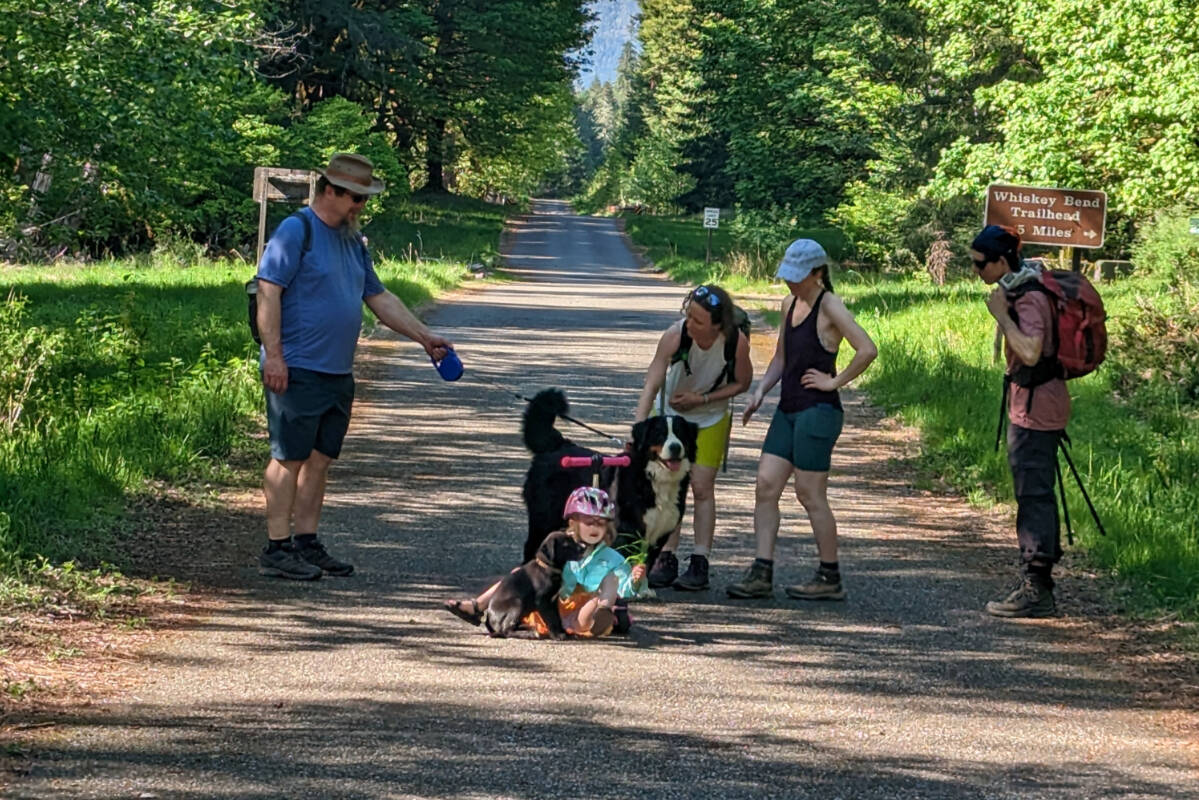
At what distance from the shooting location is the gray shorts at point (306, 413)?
8453 millimetres

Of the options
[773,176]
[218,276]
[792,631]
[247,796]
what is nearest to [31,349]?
[792,631]

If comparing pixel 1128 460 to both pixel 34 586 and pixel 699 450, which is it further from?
pixel 34 586

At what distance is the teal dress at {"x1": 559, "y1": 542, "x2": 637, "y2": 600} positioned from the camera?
24.4 ft

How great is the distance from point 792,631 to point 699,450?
4.56 ft

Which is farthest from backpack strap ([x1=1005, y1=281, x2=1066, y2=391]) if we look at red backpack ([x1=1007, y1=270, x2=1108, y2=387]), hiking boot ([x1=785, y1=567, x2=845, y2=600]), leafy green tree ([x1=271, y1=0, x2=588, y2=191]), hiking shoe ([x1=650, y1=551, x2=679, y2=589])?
leafy green tree ([x1=271, y1=0, x2=588, y2=191])

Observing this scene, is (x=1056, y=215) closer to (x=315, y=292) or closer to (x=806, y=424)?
(x=806, y=424)

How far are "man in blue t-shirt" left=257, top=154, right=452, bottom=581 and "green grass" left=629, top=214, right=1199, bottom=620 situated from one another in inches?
168

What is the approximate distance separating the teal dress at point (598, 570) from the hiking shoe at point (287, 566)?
1.72 m

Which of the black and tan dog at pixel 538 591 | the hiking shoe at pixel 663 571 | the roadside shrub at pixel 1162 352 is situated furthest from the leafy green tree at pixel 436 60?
the black and tan dog at pixel 538 591

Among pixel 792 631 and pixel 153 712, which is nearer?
pixel 153 712

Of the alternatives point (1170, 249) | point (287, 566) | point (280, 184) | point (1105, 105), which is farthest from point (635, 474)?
point (1170, 249)

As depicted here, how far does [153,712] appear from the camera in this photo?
598 cm

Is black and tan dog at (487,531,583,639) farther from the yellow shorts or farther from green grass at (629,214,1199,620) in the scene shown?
green grass at (629,214,1199,620)

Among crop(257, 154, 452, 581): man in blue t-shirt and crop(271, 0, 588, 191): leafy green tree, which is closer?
Result: crop(257, 154, 452, 581): man in blue t-shirt
